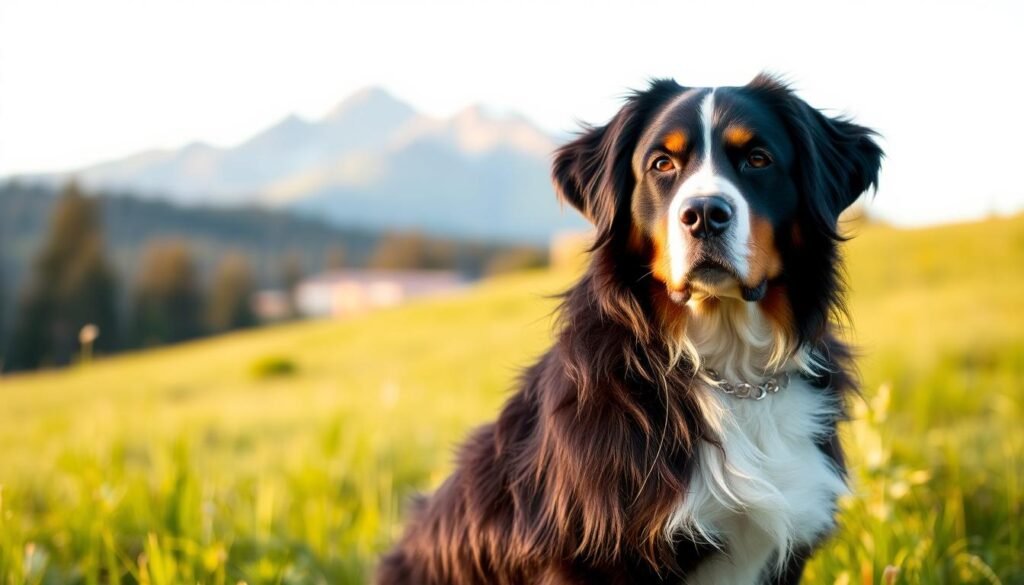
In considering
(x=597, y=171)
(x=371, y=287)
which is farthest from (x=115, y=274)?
(x=597, y=171)

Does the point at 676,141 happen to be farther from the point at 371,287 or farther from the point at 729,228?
the point at 371,287

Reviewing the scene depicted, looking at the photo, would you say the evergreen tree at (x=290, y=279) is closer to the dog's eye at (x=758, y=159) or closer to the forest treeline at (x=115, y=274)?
the forest treeline at (x=115, y=274)

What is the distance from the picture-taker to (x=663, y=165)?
8.63 feet

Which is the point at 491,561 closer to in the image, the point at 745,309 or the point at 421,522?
the point at 421,522

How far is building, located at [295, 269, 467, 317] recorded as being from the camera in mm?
84750

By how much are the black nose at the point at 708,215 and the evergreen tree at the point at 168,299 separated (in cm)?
5268

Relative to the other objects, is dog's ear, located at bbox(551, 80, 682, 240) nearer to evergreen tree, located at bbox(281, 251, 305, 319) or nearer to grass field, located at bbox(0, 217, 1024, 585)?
grass field, located at bbox(0, 217, 1024, 585)

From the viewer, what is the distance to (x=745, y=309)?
266 cm

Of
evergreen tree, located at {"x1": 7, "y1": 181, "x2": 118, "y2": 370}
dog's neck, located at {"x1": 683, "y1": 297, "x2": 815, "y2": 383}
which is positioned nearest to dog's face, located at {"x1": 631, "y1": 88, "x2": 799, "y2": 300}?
dog's neck, located at {"x1": 683, "y1": 297, "x2": 815, "y2": 383}

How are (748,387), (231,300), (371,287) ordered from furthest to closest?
(371,287), (231,300), (748,387)

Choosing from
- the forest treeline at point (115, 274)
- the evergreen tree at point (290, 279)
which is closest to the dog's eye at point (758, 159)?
the forest treeline at point (115, 274)

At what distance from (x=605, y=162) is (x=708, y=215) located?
55cm

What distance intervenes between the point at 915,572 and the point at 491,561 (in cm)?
172

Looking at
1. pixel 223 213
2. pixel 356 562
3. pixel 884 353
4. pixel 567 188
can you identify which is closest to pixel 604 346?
pixel 567 188
